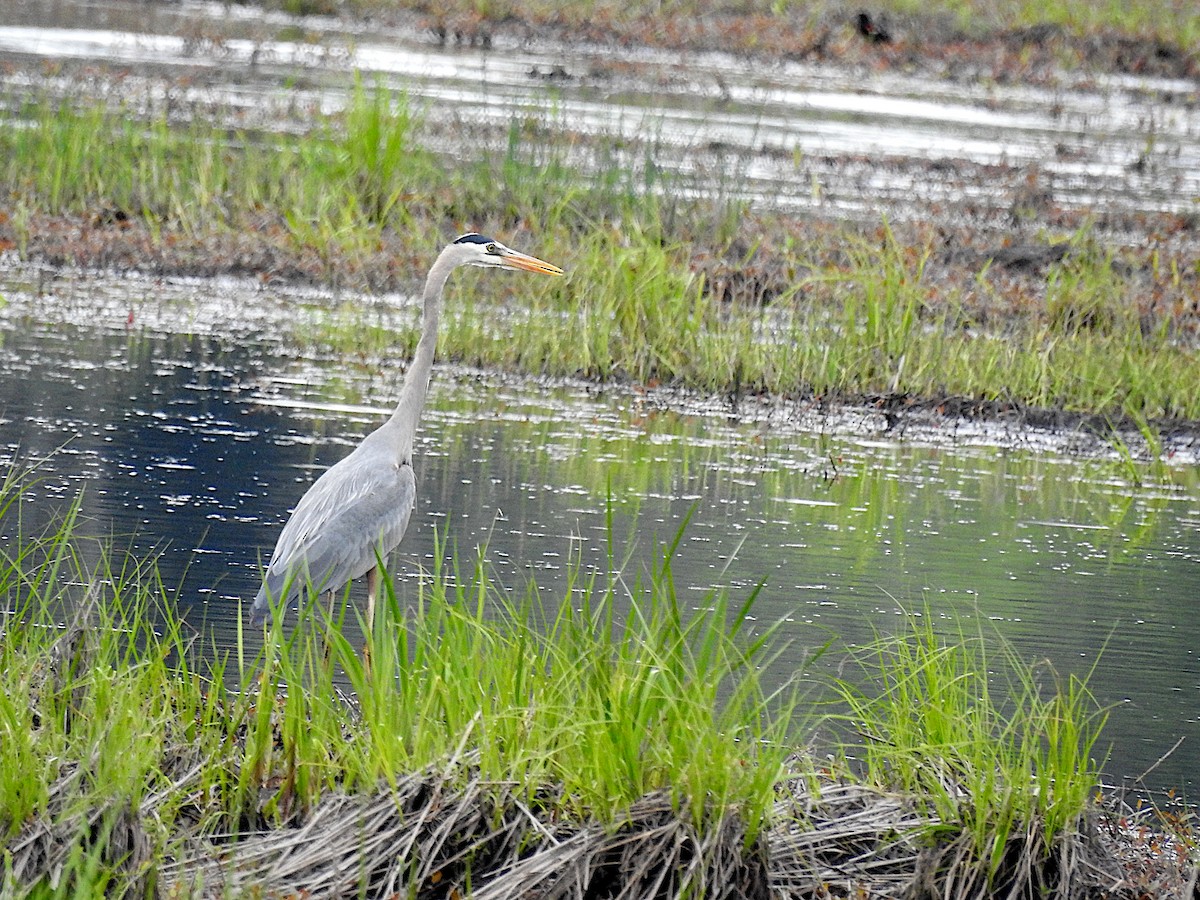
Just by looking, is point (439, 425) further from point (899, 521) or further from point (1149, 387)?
point (1149, 387)

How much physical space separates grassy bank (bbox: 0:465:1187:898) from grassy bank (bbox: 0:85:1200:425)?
6.73m

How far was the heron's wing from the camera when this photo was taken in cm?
652

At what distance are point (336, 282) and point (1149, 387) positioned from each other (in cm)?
580

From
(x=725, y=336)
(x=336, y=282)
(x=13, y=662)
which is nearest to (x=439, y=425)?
(x=725, y=336)

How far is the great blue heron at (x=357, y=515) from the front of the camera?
21.4ft

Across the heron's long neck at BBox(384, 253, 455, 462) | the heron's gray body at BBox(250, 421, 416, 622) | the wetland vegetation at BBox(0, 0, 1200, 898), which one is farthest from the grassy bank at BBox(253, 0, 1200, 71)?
the heron's gray body at BBox(250, 421, 416, 622)

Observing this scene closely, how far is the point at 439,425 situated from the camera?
10.5 m

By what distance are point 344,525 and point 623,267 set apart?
223 inches

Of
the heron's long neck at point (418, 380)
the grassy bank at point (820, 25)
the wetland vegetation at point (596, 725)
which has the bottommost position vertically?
the wetland vegetation at point (596, 725)

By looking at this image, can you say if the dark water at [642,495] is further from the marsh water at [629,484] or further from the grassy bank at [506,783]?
the grassy bank at [506,783]

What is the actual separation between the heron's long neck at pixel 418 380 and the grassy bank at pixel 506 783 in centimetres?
211

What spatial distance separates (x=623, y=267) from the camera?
39.6 feet

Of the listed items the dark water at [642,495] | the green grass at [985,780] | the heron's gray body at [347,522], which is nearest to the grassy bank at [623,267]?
the dark water at [642,495]

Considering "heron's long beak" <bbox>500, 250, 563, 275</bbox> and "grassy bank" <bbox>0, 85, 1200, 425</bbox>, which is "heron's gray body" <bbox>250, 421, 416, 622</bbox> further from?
"grassy bank" <bbox>0, 85, 1200, 425</bbox>
